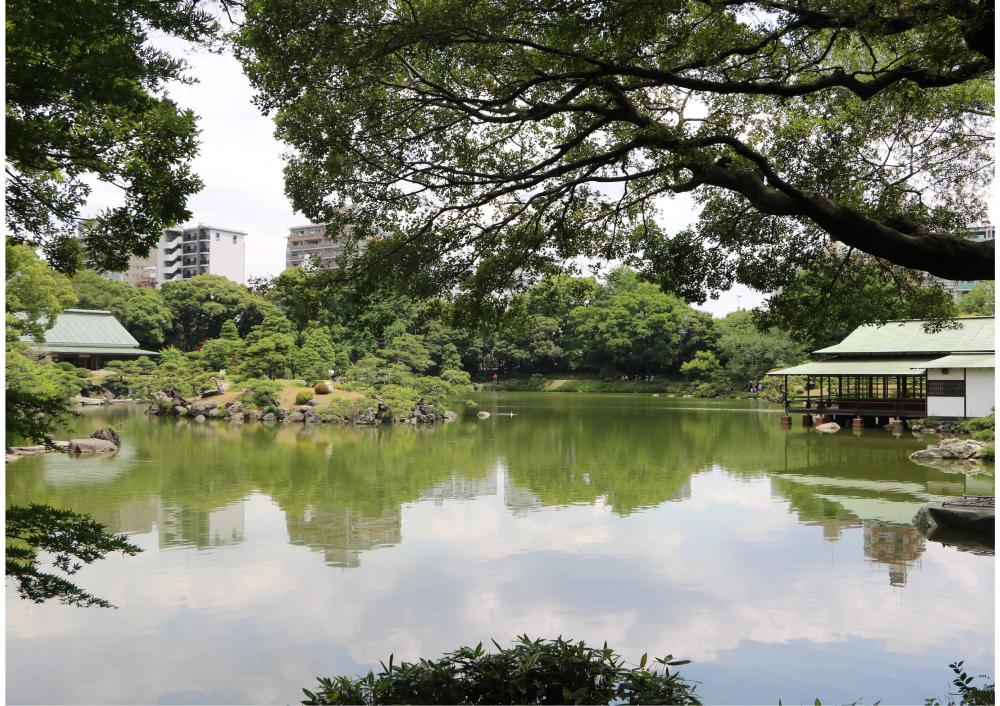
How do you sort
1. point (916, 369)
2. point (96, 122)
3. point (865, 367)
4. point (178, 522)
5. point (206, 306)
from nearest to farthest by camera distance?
point (96, 122)
point (178, 522)
point (916, 369)
point (865, 367)
point (206, 306)

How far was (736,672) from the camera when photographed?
160 inches

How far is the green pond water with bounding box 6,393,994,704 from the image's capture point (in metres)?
4.12

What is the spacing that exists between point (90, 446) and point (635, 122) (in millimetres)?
11007

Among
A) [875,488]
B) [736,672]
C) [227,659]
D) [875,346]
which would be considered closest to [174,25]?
[227,659]

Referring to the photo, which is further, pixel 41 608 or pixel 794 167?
pixel 794 167

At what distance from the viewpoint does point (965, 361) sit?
615 inches

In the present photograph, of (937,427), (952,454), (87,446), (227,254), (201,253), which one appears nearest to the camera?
(952,454)

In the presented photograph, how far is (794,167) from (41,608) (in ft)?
19.5

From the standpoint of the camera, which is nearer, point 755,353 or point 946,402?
point 946,402

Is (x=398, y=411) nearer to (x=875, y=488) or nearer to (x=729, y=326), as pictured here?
(x=875, y=488)

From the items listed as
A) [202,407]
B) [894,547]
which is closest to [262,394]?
[202,407]

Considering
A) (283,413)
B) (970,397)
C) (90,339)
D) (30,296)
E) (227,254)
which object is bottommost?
(283,413)

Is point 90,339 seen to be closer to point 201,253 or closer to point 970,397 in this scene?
point 201,253

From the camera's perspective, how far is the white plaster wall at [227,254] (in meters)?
37.9
